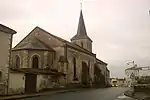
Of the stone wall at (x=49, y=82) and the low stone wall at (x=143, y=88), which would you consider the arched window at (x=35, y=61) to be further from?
the low stone wall at (x=143, y=88)

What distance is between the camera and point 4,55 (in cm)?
2406

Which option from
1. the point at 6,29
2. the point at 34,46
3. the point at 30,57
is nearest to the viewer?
the point at 6,29

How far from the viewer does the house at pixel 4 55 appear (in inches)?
925

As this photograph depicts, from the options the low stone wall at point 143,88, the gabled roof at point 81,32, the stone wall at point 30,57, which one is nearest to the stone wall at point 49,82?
the stone wall at point 30,57

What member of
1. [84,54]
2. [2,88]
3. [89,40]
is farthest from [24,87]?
[89,40]

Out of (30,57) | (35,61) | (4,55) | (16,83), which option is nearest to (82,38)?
(35,61)

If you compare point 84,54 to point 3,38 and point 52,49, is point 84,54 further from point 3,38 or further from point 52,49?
point 3,38

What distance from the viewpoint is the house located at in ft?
77.0

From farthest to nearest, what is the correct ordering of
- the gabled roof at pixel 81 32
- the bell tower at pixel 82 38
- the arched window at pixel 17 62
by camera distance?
the gabled roof at pixel 81 32, the bell tower at pixel 82 38, the arched window at pixel 17 62

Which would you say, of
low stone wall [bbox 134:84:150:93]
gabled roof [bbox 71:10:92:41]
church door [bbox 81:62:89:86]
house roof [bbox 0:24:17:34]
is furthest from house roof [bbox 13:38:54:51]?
gabled roof [bbox 71:10:92:41]

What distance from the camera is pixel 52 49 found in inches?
1630

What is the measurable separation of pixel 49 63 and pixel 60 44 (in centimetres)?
421

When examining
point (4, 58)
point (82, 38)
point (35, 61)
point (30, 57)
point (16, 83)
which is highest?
point (82, 38)

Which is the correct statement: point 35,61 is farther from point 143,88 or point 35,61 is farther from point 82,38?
point 82,38
